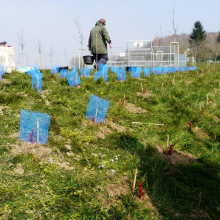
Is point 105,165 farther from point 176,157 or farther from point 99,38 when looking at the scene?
point 99,38

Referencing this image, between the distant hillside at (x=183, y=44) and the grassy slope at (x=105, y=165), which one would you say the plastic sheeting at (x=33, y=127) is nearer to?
the grassy slope at (x=105, y=165)

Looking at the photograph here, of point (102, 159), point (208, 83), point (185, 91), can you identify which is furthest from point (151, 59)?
point (102, 159)

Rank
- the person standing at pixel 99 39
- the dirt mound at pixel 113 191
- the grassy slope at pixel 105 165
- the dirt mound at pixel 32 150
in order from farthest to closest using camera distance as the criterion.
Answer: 1. the person standing at pixel 99 39
2. the dirt mound at pixel 32 150
3. the dirt mound at pixel 113 191
4. the grassy slope at pixel 105 165

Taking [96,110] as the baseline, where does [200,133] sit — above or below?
below

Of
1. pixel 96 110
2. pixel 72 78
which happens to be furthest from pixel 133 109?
pixel 72 78

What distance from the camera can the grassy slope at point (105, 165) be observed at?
2.48 metres

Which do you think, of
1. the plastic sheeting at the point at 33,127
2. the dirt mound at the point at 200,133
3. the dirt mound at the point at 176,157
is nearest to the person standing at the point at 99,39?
the dirt mound at the point at 200,133

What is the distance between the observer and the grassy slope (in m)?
2.48

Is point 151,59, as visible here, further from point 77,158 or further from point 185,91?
point 77,158

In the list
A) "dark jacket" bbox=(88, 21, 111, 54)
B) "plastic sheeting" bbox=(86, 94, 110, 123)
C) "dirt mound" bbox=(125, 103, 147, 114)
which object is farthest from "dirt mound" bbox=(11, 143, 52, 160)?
Result: "dark jacket" bbox=(88, 21, 111, 54)

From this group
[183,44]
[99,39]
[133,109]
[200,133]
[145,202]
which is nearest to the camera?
[145,202]

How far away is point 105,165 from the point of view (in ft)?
10.3

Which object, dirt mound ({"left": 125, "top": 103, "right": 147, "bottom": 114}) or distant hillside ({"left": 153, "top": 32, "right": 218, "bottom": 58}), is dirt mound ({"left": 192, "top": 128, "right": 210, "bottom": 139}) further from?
distant hillside ({"left": 153, "top": 32, "right": 218, "bottom": 58})

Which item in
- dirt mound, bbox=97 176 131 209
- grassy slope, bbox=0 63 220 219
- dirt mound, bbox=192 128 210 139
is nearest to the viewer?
grassy slope, bbox=0 63 220 219
